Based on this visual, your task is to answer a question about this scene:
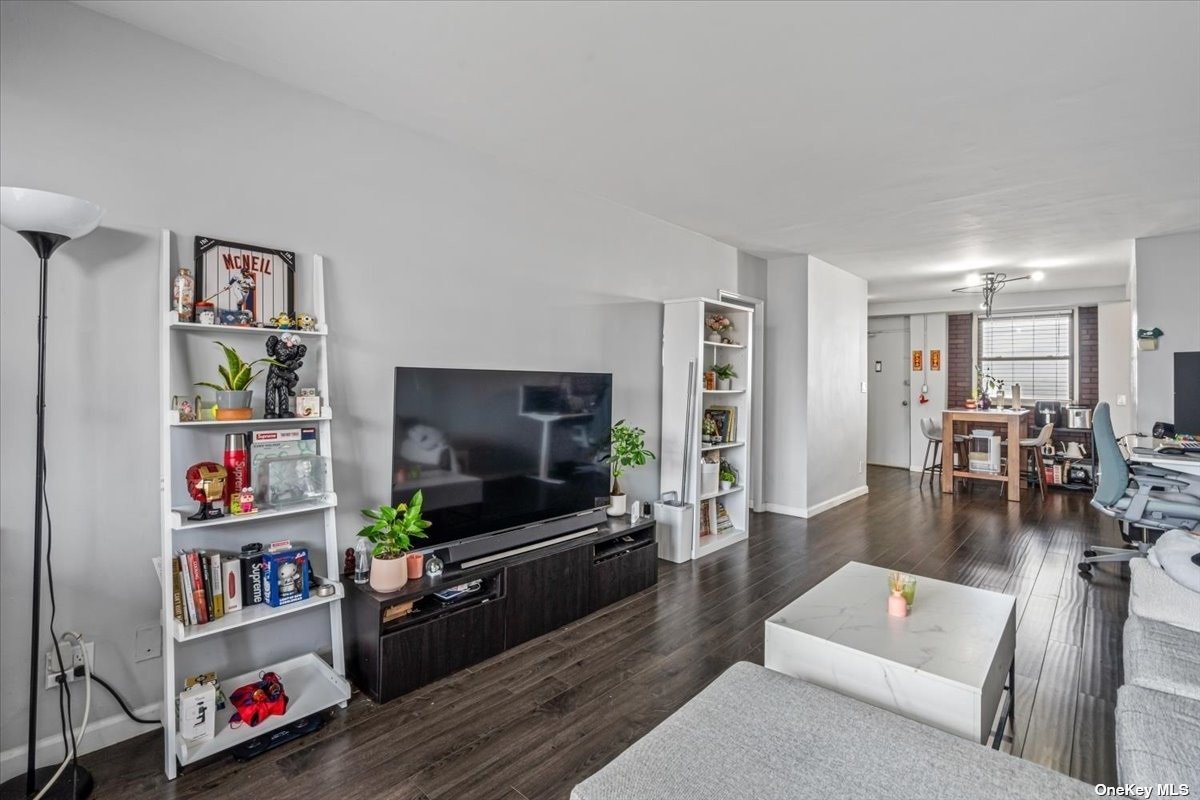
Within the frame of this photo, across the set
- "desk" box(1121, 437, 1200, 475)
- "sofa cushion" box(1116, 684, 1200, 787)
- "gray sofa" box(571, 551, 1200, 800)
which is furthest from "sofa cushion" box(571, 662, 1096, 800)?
"desk" box(1121, 437, 1200, 475)

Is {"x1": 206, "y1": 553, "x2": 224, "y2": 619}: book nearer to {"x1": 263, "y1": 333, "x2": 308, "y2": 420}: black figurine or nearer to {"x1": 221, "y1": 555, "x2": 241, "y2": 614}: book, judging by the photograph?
{"x1": 221, "y1": 555, "x2": 241, "y2": 614}: book

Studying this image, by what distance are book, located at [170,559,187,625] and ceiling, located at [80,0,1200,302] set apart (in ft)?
6.15

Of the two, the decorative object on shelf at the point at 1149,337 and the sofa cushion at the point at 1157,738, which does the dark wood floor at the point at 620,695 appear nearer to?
the sofa cushion at the point at 1157,738

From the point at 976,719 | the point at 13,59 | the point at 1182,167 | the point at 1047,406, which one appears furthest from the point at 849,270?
the point at 13,59

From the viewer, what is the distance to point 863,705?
59.5 inches

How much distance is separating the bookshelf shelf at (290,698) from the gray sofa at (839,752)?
1.41 metres

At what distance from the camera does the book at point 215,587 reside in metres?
2.03

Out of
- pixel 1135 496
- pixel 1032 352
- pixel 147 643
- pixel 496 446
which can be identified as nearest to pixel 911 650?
pixel 496 446

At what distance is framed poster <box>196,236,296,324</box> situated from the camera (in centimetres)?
214

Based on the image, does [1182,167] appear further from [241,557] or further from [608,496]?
[241,557]

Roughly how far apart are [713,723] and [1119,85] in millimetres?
2873

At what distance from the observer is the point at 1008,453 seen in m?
6.37

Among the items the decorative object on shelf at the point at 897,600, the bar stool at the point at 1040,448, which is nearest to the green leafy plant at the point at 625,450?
the decorative object on shelf at the point at 897,600

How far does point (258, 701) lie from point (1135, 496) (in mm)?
4951
